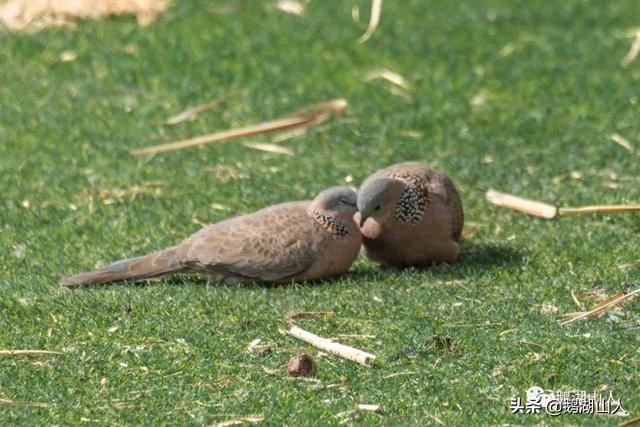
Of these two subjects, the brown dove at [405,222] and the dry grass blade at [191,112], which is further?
the dry grass blade at [191,112]

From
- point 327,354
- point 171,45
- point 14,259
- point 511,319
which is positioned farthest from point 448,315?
point 171,45

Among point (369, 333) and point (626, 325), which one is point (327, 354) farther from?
point (626, 325)

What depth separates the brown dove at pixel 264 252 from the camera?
21.6 ft

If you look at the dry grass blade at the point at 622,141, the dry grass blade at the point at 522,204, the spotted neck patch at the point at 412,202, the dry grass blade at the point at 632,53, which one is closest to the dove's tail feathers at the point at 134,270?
the spotted neck patch at the point at 412,202

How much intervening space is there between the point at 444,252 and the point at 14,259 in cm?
Result: 224

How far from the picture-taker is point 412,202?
22.5 ft

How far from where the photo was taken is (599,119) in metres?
9.11

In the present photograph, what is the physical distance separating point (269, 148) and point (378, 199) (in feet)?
7.24

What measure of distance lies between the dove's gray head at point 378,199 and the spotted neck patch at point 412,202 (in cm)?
4

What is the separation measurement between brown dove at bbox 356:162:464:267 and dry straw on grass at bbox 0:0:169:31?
4751mm

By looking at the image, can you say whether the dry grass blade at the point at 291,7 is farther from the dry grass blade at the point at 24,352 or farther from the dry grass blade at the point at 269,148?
the dry grass blade at the point at 24,352

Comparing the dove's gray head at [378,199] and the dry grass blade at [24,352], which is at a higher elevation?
the dove's gray head at [378,199]

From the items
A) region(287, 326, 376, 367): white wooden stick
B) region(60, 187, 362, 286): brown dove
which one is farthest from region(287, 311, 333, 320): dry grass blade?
region(60, 187, 362, 286): brown dove

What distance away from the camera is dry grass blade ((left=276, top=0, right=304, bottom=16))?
11.3 metres
